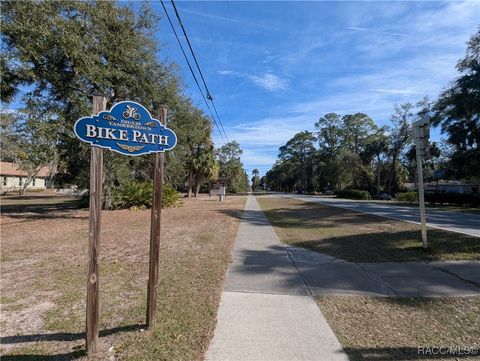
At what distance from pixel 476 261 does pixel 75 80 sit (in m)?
15.6

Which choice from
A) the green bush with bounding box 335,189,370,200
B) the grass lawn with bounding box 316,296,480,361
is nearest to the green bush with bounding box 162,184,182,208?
the grass lawn with bounding box 316,296,480,361

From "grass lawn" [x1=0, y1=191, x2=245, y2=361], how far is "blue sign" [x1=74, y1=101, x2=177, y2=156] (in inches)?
79.1

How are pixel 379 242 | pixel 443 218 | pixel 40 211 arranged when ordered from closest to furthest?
1. pixel 379 242
2. pixel 443 218
3. pixel 40 211

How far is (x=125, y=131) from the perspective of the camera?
347 cm

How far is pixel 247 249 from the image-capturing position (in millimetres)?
8242

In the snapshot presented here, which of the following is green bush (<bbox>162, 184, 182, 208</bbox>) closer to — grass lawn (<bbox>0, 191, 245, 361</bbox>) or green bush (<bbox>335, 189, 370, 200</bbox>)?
grass lawn (<bbox>0, 191, 245, 361</bbox>)

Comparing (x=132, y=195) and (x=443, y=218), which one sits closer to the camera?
(x=443, y=218)

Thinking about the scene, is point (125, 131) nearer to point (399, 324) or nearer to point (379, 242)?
point (399, 324)

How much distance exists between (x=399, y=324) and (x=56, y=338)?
3857 millimetres

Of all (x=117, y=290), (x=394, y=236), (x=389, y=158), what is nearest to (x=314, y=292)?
(x=117, y=290)

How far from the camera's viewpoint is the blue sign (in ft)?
10.6

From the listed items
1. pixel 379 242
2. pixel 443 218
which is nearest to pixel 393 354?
pixel 379 242

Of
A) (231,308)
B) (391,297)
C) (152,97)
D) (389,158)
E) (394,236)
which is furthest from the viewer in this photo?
(389,158)

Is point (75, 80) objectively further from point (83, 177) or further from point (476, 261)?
point (476, 261)
